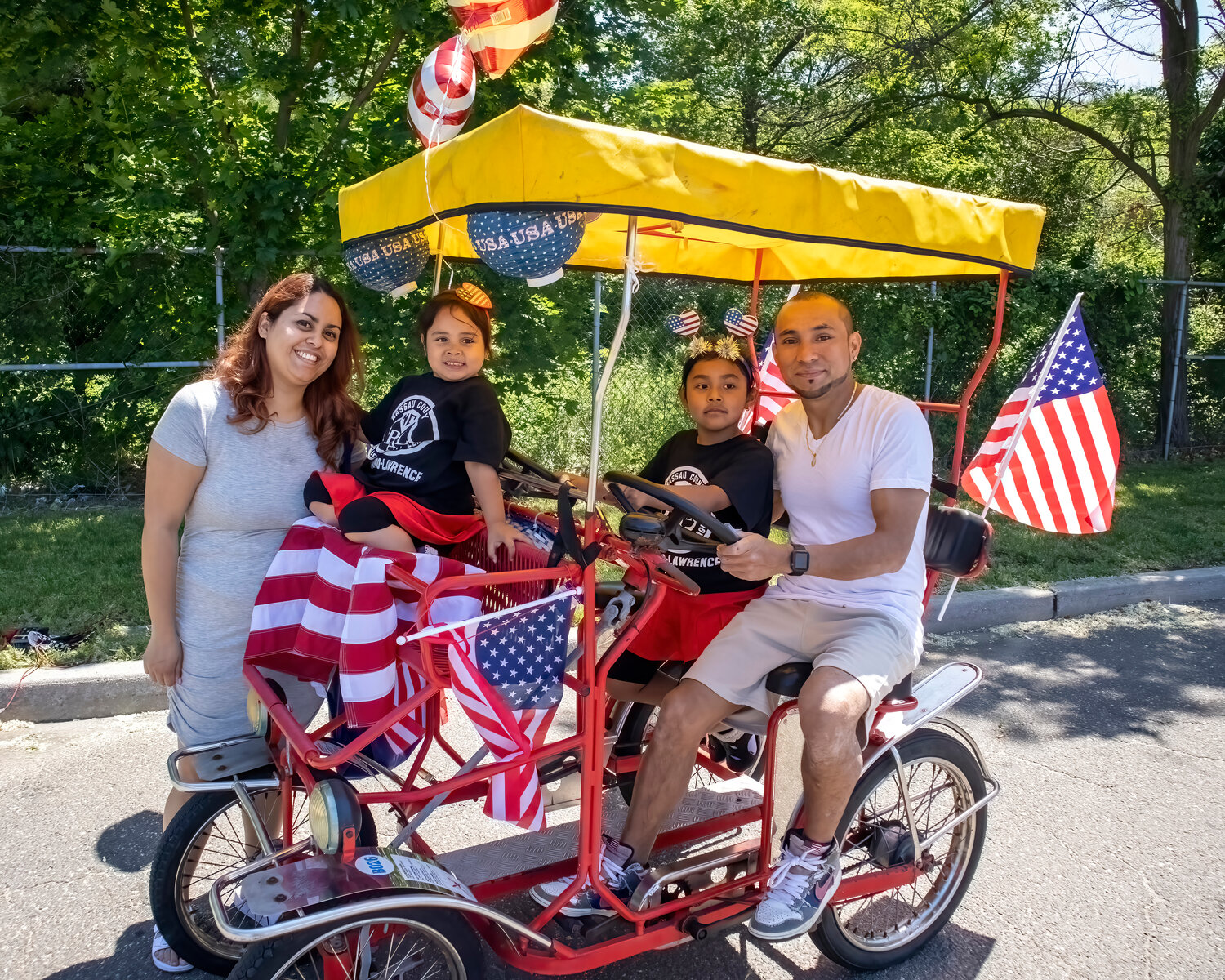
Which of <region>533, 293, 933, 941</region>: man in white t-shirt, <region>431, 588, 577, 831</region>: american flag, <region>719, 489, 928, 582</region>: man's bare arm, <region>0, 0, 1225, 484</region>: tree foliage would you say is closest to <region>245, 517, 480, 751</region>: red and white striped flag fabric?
Result: <region>431, 588, 577, 831</region>: american flag

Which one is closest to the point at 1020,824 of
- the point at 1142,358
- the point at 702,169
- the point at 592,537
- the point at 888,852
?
the point at 888,852

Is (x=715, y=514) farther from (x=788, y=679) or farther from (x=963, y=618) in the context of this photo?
(x=963, y=618)

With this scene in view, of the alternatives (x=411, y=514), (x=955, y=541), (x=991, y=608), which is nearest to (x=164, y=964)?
(x=411, y=514)

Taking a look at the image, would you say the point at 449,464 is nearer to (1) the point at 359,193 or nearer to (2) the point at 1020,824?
(1) the point at 359,193

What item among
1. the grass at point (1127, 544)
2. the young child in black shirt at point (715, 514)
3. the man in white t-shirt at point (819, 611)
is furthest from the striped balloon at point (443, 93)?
the grass at point (1127, 544)

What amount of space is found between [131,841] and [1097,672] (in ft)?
14.8

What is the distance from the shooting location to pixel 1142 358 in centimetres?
1059

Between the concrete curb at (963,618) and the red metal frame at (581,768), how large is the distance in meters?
2.03

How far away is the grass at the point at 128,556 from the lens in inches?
182

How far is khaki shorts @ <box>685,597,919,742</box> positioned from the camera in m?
2.54

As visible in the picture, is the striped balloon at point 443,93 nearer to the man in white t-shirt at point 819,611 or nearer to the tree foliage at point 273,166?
the man in white t-shirt at point 819,611

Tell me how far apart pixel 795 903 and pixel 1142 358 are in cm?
1017

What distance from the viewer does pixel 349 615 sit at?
2225 millimetres

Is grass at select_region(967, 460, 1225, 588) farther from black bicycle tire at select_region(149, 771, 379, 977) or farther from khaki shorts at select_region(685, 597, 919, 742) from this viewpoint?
black bicycle tire at select_region(149, 771, 379, 977)
